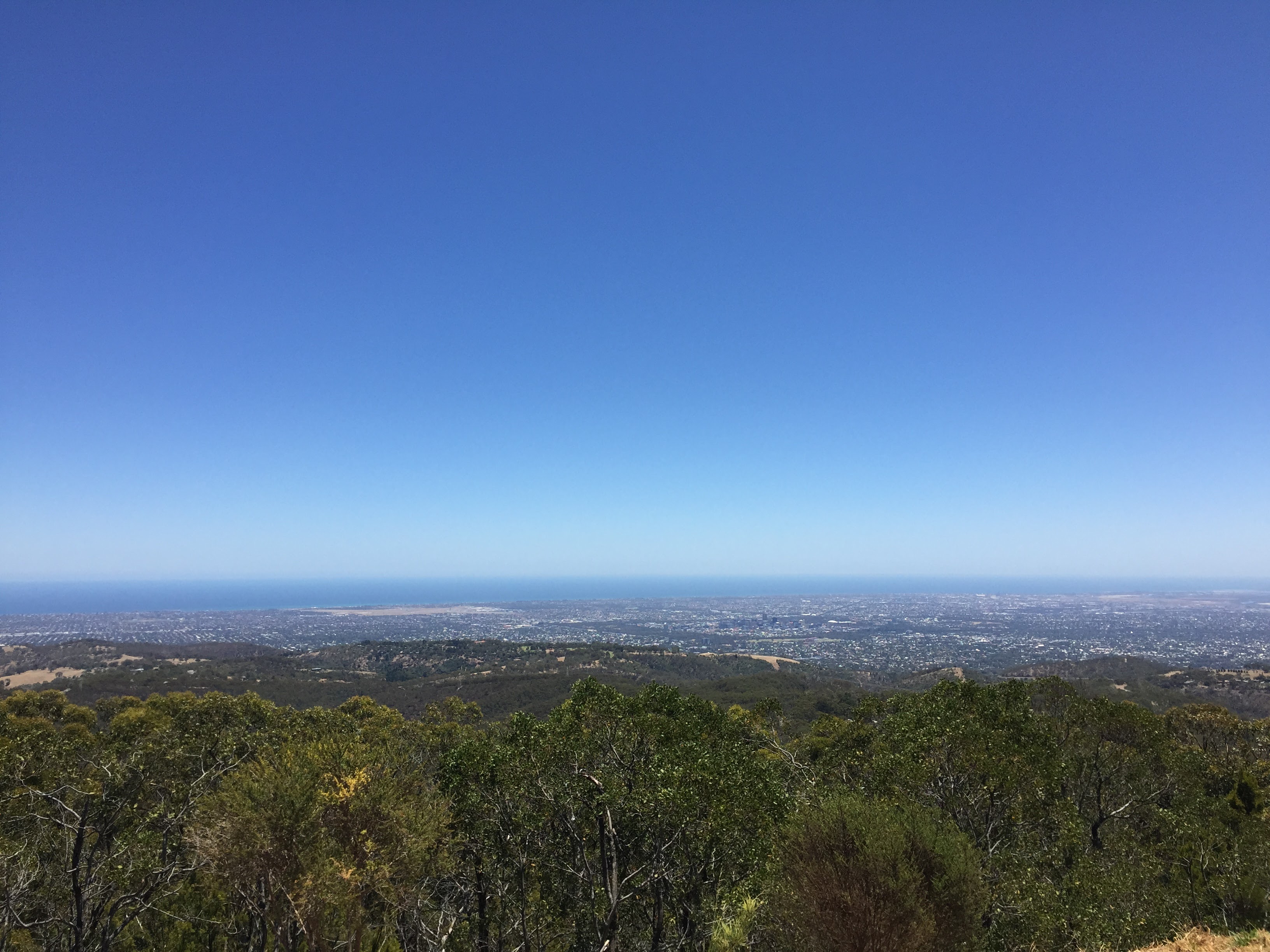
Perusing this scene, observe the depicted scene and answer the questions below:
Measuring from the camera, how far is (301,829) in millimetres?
12930

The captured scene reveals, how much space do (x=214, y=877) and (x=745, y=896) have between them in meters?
14.2

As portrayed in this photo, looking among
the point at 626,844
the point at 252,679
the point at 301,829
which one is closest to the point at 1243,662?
the point at 626,844

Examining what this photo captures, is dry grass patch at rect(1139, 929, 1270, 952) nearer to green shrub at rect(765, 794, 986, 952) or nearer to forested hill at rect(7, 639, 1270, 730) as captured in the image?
green shrub at rect(765, 794, 986, 952)

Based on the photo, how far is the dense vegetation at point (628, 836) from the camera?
12375 millimetres

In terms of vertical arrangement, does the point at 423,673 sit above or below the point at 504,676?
below

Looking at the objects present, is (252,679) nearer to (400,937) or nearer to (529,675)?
(529,675)

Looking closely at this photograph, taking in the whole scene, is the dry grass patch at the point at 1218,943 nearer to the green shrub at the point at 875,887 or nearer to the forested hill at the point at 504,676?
the green shrub at the point at 875,887

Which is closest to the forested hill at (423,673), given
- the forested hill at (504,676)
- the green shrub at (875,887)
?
the forested hill at (504,676)

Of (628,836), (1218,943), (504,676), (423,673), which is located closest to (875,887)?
(1218,943)

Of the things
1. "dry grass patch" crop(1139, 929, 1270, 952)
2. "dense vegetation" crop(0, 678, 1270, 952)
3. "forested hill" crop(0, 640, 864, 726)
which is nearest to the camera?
"dry grass patch" crop(1139, 929, 1270, 952)

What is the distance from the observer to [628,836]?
56.3 feet

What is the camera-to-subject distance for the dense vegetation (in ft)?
40.6

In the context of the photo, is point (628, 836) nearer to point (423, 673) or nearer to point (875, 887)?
point (875, 887)

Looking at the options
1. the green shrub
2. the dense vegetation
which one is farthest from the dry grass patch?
the green shrub
